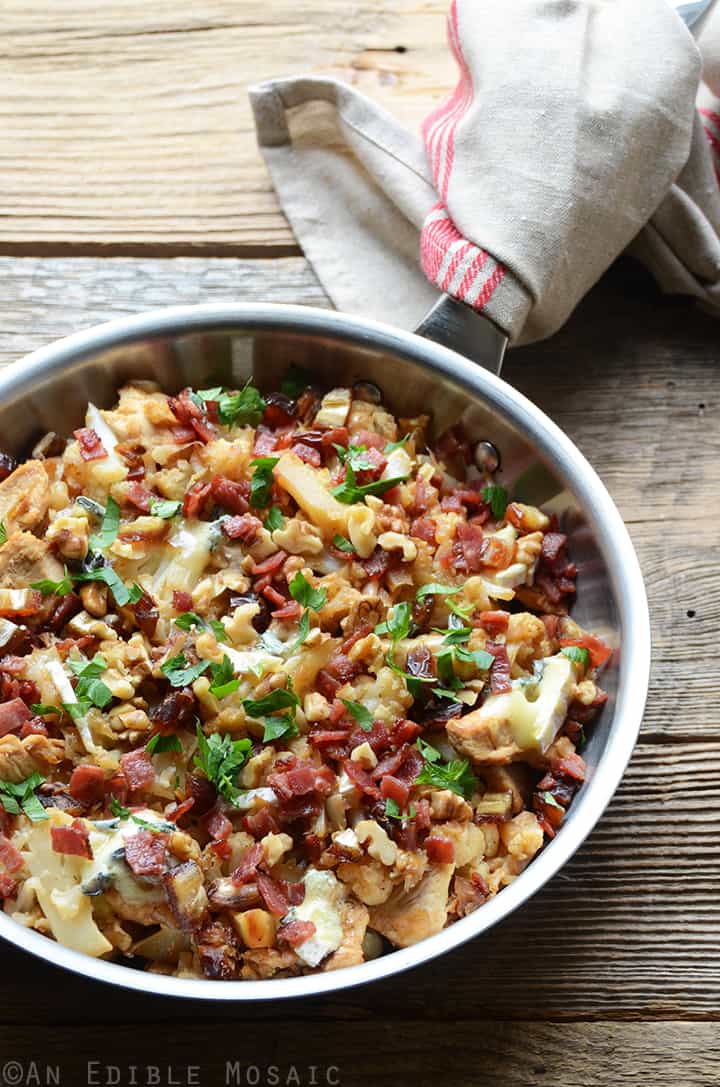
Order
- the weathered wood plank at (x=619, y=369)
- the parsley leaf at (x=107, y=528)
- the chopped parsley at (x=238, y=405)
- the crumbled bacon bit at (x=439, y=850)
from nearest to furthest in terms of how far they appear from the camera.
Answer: the crumbled bacon bit at (x=439, y=850) < the parsley leaf at (x=107, y=528) < the chopped parsley at (x=238, y=405) < the weathered wood plank at (x=619, y=369)

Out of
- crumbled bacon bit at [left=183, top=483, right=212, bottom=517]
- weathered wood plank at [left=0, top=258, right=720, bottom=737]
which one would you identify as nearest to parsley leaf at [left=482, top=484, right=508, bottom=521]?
weathered wood plank at [left=0, top=258, right=720, bottom=737]

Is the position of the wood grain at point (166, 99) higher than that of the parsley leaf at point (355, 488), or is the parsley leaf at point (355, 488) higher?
the wood grain at point (166, 99)

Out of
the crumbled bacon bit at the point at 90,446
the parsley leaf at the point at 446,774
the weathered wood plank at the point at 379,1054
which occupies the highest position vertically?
the crumbled bacon bit at the point at 90,446

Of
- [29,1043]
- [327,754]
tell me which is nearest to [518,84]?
[327,754]

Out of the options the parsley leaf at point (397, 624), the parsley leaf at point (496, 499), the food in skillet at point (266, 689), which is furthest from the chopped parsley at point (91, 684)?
the parsley leaf at point (496, 499)

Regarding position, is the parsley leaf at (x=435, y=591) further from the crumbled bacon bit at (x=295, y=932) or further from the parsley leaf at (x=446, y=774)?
the crumbled bacon bit at (x=295, y=932)

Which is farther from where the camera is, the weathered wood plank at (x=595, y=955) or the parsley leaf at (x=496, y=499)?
the parsley leaf at (x=496, y=499)

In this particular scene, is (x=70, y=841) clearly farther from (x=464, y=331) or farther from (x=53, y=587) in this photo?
(x=464, y=331)

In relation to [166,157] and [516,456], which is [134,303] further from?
[516,456]
